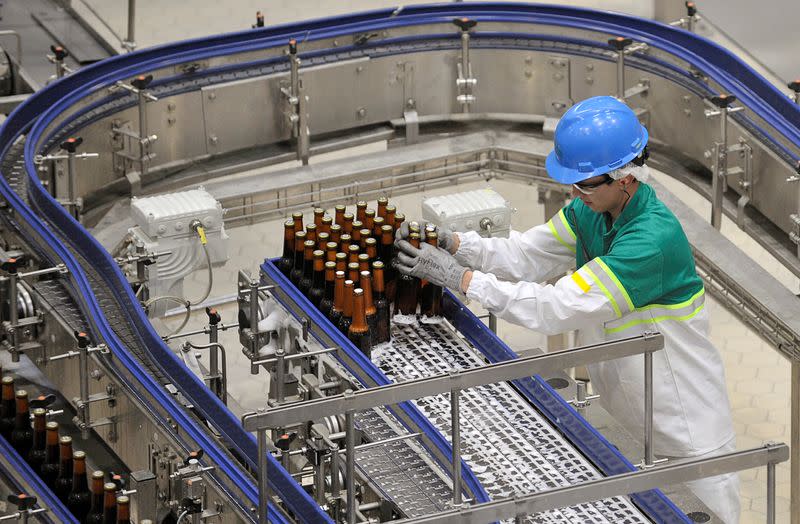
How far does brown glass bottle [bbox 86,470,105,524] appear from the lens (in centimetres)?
674

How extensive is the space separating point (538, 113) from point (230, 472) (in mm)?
3791

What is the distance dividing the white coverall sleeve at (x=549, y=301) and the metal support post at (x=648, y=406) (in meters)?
0.56

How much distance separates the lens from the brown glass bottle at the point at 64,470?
6.96 m

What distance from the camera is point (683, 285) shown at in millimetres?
6645

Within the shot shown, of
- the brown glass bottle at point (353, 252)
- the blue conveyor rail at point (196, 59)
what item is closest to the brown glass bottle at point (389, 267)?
the brown glass bottle at point (353, 252)

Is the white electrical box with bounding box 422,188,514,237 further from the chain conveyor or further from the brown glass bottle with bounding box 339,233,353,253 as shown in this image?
the chain conveyor

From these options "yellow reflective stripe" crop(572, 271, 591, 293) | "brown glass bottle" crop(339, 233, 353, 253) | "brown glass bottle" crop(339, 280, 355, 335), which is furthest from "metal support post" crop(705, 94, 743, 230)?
"brown glass bottle" crop(339, 280, 355, 335)

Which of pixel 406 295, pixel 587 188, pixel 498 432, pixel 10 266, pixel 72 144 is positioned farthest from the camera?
pixel 72 144

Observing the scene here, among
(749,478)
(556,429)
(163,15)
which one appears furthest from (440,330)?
(163,15)

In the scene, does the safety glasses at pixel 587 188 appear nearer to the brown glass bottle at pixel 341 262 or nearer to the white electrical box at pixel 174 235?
the brown glass bottle at pixel 341 262

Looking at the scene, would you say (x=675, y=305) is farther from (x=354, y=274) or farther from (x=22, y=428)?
(x=22, y=428)

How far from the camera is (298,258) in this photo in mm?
7113

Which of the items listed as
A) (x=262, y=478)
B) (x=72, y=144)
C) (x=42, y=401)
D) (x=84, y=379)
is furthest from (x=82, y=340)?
(x=262, y=478)

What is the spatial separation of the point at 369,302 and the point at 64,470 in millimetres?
1435
